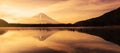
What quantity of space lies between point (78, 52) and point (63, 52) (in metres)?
1.46

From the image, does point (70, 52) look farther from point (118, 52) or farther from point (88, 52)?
point (118, 52)

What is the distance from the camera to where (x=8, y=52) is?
3041 centimetres

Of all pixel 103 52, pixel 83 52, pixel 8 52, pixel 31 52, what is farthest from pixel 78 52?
pixel 8 52

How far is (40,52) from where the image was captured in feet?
98.4

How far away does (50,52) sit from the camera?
98.2 feet

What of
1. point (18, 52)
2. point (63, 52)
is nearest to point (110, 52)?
point (63, 52)

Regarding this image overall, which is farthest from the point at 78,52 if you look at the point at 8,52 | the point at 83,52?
the point at 8,52

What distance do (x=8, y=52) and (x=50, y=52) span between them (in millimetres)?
4269

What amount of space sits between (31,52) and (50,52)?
75.0 inches

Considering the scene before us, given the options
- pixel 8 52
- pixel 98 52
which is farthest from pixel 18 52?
pixel 98 52

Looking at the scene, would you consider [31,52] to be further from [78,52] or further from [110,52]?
[110,52]

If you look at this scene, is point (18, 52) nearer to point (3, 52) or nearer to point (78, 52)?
point (3, 52)

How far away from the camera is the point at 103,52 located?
30266 mm

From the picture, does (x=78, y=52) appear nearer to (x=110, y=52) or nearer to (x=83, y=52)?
(x=83, y=52)
